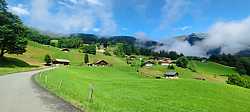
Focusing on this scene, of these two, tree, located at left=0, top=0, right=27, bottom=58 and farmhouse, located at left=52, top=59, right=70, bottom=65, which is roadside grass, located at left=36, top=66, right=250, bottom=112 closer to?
tree, located at left=0, top=0, right=27, bottom=58

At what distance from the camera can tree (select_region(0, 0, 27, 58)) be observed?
360 feet

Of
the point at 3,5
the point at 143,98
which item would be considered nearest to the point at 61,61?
the point at 3,5

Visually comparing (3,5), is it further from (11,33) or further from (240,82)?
(240,82)

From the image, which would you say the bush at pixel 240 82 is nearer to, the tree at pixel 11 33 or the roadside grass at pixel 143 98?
the roadside grass at pixel 143 98

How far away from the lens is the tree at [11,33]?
109875mm

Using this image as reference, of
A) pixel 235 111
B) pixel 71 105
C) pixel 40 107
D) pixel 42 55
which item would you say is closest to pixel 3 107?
pixel 40 107

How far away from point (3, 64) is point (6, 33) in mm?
8950

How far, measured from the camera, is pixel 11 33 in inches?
4326

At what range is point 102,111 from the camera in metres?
24.4

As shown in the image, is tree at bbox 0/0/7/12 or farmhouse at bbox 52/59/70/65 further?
farmhouse at bbox 52/59/70/65

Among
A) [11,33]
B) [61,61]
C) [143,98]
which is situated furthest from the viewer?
[61,61]

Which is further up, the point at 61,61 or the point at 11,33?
the point at 11,33

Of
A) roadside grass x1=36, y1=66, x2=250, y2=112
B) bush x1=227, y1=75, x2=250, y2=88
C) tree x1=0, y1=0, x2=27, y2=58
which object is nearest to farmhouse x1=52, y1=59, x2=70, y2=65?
tree x1=0, y1=0, x2=27, y2=58

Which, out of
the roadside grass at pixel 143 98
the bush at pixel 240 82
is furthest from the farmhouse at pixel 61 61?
the roadside grass at pixel 143 98
